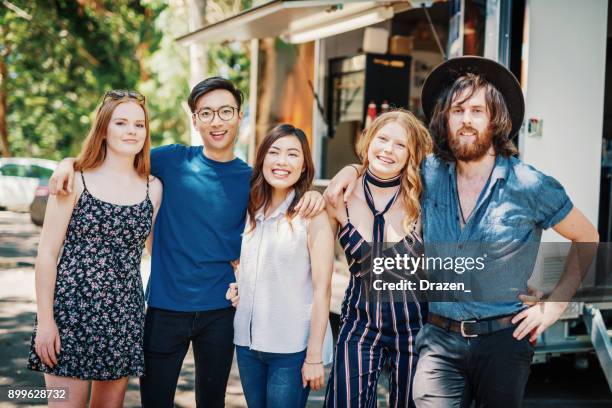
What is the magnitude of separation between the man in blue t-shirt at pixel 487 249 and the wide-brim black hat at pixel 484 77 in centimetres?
5

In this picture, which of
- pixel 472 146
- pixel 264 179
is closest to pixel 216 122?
pixel 264 179

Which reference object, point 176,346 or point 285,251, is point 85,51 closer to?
point 176,346

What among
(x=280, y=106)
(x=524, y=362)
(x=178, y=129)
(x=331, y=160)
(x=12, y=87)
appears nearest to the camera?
(x=524, y=362)

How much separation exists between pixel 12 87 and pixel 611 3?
78.0 feet

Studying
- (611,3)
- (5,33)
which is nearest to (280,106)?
(611,3)

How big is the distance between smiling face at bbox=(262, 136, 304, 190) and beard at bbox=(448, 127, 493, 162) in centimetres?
71

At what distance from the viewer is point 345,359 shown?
9.34ft

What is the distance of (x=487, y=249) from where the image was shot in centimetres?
262

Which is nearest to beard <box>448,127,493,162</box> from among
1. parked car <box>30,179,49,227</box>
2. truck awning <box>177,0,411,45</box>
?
truck awning <box>177,0,411,45</box>

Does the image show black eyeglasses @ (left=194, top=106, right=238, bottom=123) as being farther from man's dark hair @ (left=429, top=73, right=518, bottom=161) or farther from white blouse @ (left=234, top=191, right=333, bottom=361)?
man's dark hair @ (left=429, top=73, right=518, bottom=161)

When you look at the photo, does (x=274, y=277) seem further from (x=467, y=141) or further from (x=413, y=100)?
(x=413, y=100)

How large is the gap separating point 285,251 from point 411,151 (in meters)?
0.74

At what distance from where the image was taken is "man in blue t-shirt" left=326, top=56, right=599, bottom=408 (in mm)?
2594

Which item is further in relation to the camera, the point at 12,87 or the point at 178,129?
the point at 12,87
